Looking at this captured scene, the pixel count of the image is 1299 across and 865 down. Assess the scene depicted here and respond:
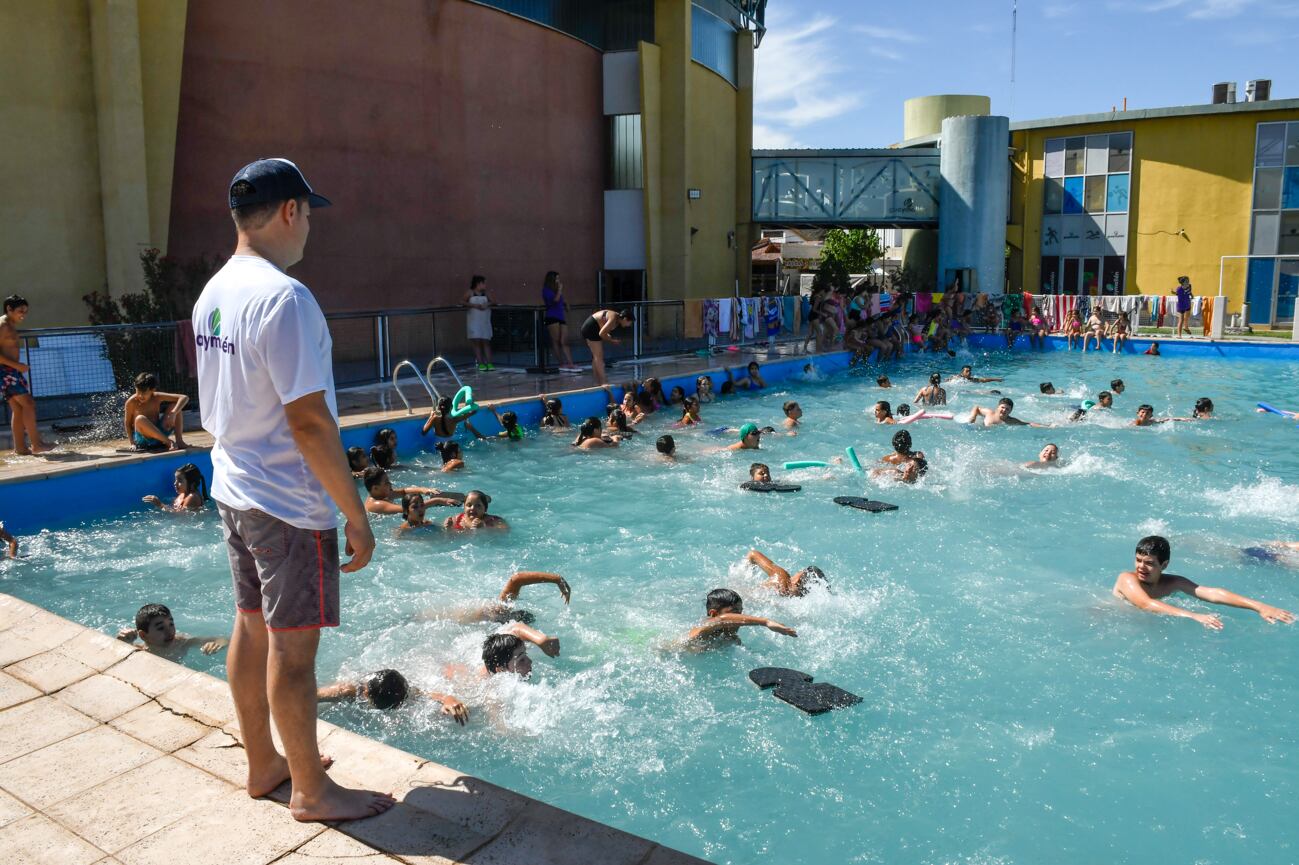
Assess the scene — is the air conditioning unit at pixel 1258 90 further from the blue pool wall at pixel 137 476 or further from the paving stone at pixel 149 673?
the paving stone at pixel 149 673

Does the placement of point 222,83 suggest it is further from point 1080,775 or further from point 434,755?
point 1080,775

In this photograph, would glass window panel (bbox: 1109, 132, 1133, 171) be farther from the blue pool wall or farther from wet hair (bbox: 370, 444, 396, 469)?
wet hair (bbox: 370, 444, 396, 469)

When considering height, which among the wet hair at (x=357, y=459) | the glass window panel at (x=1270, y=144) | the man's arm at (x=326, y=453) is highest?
the glass window panel at (x=1270, y=144)

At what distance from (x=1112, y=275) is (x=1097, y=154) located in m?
3.85

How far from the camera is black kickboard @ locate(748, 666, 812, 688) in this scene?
6.19 m

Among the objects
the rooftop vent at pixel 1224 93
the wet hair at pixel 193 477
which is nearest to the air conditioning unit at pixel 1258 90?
the rooftop vent at pixel 1224 93

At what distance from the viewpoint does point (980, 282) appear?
30531 millimetres

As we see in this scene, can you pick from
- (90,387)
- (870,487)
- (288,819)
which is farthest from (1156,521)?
(90,387)

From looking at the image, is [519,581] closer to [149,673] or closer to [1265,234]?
[149,673]

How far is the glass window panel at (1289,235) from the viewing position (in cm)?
2878

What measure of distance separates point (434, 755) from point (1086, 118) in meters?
31.8

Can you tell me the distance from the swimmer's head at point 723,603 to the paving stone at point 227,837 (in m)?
4.00

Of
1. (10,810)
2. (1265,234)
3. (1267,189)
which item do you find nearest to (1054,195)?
(1267,189)

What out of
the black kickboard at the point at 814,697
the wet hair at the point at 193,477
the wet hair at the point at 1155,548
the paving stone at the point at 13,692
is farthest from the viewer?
the wet hair at the point at 193,477
